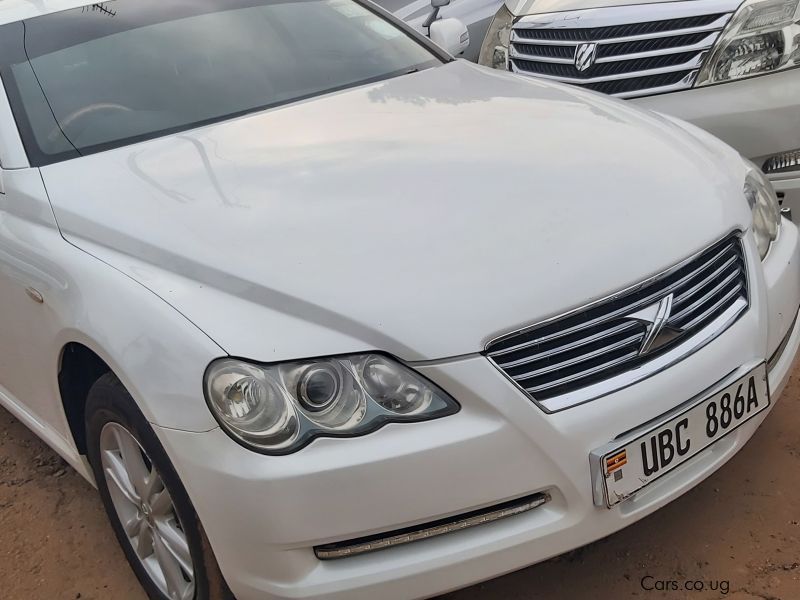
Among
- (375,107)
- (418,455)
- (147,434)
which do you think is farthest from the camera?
(375,107)

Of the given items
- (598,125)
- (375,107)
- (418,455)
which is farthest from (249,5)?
(418,455)

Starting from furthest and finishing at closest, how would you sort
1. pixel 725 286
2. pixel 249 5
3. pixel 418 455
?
pixel 249 5 < pixel 725 286 < pixel 418 455

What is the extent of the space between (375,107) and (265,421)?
1.27 m

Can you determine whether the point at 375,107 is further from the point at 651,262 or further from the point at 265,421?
the point at 265,421

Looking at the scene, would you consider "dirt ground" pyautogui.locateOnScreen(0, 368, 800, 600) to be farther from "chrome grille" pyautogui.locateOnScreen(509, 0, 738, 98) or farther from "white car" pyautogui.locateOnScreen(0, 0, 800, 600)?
"chrome grille" pyautogui.locateOnScreen(509, 0, 738, 98)

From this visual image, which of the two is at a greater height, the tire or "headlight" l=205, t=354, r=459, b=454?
"headlight" l=205, t=354, r=459, b=454

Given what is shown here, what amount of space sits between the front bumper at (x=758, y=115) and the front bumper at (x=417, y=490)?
194cm

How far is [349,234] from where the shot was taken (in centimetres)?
198

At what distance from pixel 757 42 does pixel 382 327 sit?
2463 millimetres

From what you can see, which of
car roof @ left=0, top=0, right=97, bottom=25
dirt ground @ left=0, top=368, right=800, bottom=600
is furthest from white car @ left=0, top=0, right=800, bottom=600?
car roof @ left=0, top=0, right=97, bottom=25

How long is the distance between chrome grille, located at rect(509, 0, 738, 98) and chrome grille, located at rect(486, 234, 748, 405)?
6.03ft

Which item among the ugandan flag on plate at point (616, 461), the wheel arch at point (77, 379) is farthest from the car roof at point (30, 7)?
the ugandan flag on plate at point (616, 461)

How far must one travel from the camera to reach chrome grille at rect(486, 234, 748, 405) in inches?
70.7

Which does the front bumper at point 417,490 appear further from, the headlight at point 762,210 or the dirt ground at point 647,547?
the headlight at point 762,210
